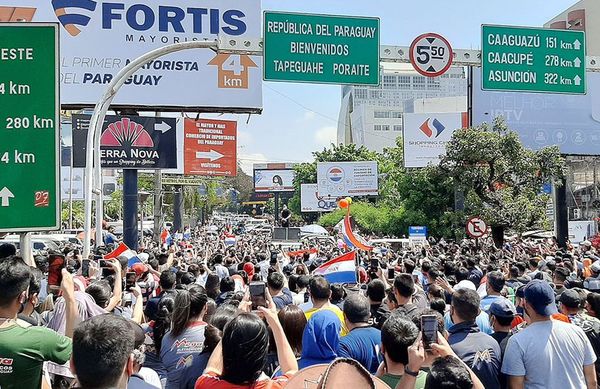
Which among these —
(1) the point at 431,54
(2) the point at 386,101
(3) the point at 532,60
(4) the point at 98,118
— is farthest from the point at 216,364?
(2) the point at 386,101

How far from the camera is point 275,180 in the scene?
84000mm

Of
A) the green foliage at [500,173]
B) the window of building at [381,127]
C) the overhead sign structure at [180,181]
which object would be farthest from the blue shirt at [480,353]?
the window of building at [381,127]

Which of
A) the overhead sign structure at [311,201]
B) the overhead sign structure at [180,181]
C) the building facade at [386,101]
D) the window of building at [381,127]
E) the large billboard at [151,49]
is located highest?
the building facade at [386,101]

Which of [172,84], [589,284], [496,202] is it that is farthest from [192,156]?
[589,284]

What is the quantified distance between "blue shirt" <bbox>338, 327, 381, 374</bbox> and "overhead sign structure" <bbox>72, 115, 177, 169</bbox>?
48.1 ft

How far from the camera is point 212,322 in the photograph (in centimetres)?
427

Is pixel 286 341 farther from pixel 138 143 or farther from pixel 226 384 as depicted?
pixel 138 143

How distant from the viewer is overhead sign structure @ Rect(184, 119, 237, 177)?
25.2 m

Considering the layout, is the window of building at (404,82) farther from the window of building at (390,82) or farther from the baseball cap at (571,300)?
the baseball cap at (571,300)

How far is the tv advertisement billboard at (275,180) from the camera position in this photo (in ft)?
274

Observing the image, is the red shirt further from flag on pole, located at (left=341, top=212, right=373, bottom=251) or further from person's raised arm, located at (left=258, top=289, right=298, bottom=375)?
flag on pole, located at (left=341, top=212, right=373, bottom=251)

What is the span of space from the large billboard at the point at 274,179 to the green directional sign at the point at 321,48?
7145 centimetres

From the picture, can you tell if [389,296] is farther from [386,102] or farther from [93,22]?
[386,102]

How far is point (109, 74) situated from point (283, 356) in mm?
16872
